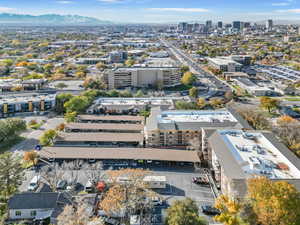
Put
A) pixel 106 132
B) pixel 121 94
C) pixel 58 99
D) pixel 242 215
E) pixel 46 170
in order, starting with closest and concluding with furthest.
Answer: pixel 242 215 → pixel 46 170 → pixel 106 132 → pixel 58 99 → pixel 121 94

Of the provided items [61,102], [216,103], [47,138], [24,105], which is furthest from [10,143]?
[216,103]

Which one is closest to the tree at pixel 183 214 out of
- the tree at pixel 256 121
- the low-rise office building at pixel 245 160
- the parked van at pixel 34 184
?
the low-rise office building at pixel 245 160

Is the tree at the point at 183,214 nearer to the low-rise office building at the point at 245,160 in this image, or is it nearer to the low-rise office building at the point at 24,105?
the low-rise office building at the point at 245,160

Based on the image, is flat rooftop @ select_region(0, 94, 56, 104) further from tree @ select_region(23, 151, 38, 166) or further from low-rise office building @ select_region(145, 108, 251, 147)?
low-rise office building @ select_region(145, 108, 251, 147)

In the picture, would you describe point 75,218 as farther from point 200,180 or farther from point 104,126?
point 104,126

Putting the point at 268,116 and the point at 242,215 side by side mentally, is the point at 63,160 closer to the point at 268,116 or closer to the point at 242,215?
the point at 242,215

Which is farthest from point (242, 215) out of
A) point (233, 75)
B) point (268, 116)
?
point (233, 75)

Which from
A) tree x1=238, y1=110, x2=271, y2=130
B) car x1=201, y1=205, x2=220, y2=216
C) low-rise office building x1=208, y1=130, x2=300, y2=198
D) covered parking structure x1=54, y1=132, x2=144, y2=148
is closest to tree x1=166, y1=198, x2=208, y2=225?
car x1=201, y1=205, x2=220, y2=216
